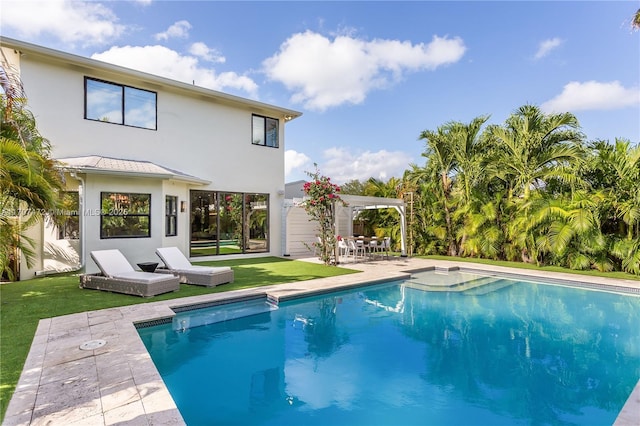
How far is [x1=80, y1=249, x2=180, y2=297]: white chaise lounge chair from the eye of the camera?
27.4 ft

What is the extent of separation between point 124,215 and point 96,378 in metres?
8.25

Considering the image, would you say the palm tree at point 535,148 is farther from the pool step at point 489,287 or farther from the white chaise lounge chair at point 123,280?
the white chaise lounge chair at point 123,280

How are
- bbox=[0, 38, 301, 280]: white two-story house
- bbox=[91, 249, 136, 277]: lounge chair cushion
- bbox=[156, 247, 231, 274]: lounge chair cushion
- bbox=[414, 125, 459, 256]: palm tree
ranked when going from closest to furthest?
1. bbox=[91, 249, 136, 277]: lounge chair cushion
2. bbox=[156, 247, 231, 274]: lounge chair cushion
3. bbox=[0, 38, 301, 280]: white two-story house
4. bbox=[414, 125, 459, 256]: palm tree

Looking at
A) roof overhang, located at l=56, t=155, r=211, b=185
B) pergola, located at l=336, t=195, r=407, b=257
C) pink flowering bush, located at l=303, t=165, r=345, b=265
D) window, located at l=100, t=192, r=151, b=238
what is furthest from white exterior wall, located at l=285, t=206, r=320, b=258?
window, located at l=100, t=192, r=151, b=238

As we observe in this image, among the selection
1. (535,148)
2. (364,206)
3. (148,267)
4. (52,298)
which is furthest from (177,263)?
(535,148)

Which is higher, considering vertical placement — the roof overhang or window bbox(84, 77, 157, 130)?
window bbox(84, 77, 157, 130)

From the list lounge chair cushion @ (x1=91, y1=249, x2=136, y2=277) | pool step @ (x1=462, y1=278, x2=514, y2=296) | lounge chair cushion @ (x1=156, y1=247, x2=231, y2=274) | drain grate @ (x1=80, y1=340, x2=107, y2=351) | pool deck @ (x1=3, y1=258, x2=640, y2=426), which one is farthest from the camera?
pool step @ (x1=462, y1=278, x2=514, y2=296)

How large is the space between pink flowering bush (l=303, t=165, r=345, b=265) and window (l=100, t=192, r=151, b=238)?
5.76 meters

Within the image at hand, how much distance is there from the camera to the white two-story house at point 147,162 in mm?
11008

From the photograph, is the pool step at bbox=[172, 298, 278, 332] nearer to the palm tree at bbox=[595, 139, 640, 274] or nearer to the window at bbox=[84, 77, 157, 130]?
the window at bbox=[84, 77, 157, 130]

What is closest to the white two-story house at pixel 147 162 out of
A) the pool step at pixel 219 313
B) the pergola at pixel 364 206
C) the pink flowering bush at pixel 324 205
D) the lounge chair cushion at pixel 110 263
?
the lounge chair cushion at pixel 110 263

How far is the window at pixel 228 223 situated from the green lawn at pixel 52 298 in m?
2.09

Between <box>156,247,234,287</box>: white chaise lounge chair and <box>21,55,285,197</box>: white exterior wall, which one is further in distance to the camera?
<box>21,55,285,197</box>: white exterior wall

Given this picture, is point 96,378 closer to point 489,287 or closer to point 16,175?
point 16,175
